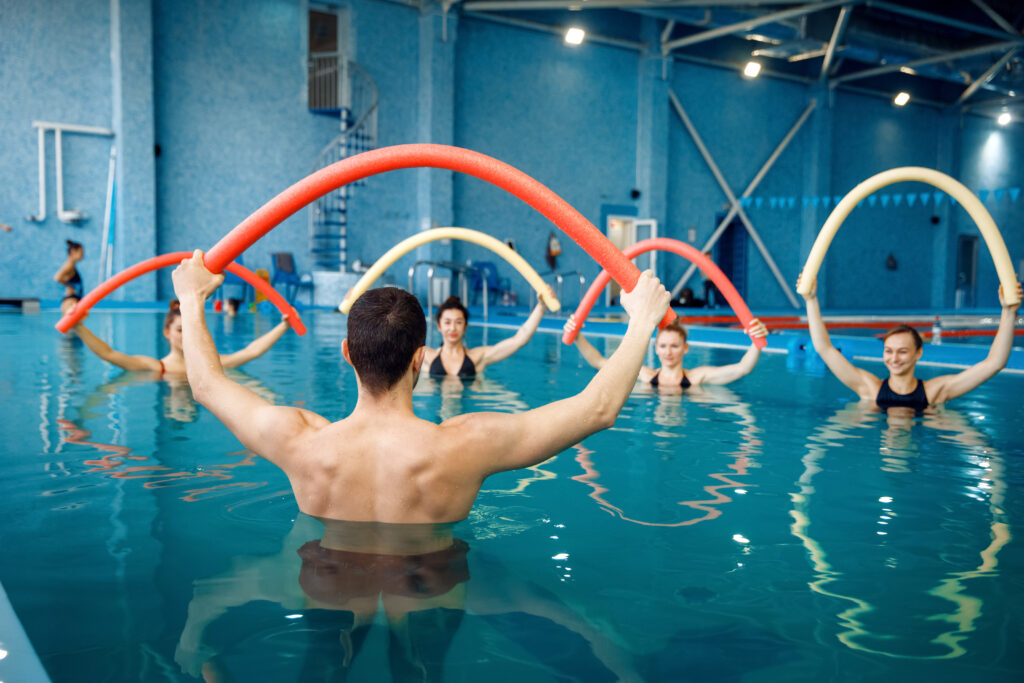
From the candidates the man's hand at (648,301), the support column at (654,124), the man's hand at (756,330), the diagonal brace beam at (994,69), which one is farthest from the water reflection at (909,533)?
the diagonal brace beam at (994,69)

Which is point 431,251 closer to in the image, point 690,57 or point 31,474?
point 690,57

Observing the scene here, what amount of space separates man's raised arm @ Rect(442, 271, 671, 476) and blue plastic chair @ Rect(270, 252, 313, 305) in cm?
1640

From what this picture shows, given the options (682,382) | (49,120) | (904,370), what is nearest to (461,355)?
(682,382)

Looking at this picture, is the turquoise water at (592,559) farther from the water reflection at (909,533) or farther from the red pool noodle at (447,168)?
the red pool noodle at (447,168)

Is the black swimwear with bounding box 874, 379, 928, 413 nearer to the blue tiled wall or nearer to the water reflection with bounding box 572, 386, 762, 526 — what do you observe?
the water reflection with bounding box 572, 386, 762, 526

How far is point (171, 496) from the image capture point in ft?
11.1

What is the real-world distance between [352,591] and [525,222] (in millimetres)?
19195

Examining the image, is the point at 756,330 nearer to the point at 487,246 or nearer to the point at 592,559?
the point at 487,246

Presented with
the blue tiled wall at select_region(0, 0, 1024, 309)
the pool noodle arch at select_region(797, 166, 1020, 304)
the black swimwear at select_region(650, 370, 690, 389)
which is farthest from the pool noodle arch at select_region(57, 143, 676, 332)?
the blue tiled wall at select_region(0, 0, 1024, 309)

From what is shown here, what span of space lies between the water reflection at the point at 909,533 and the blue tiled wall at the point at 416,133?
1521cm

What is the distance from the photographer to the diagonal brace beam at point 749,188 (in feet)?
74.0

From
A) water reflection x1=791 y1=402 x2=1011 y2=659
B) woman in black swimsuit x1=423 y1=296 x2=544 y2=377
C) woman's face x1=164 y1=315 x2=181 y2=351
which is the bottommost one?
water reflection x1=791 y1=402 x2=1011 y2=659

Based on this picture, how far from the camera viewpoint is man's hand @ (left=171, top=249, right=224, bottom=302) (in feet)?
7.54

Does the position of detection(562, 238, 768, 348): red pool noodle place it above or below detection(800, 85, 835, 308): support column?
below
